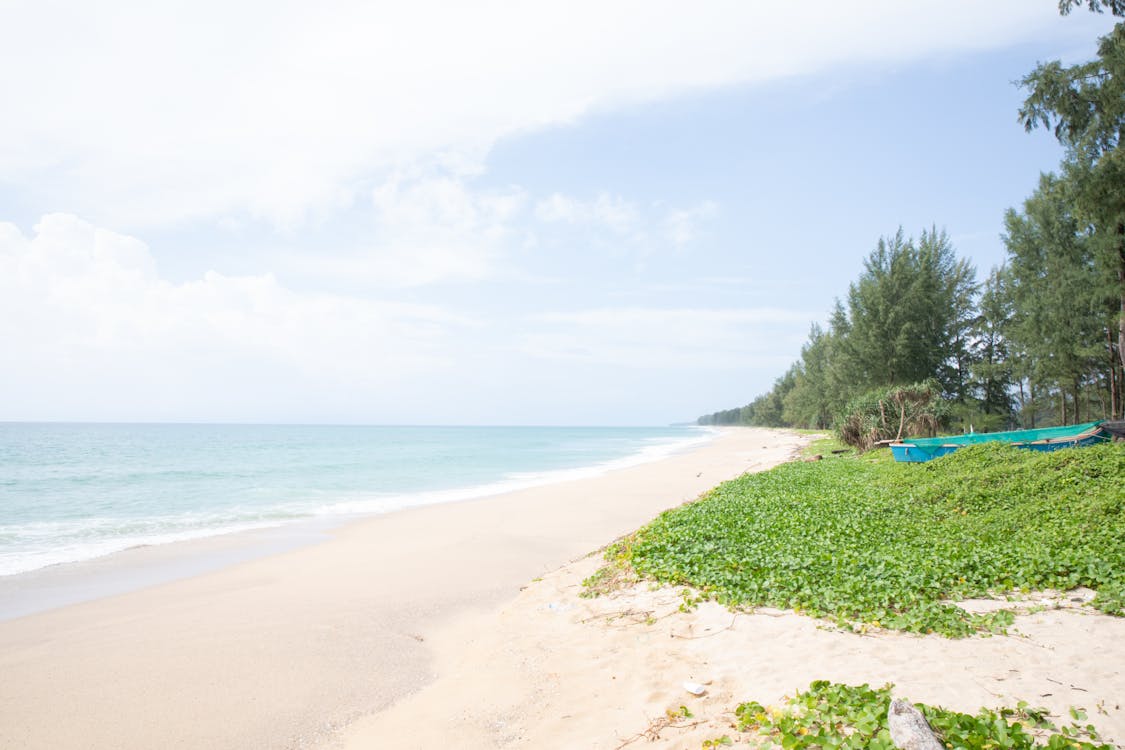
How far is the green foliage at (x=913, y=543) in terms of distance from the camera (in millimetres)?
6449

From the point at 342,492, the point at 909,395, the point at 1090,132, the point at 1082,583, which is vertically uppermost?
the point at 1090,132

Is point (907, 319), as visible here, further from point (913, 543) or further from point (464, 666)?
point (464, 666)

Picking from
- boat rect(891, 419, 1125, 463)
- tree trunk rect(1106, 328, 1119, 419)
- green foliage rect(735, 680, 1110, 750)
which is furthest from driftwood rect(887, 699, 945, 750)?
tree trunk rect(1106, 328, 1119, 419)

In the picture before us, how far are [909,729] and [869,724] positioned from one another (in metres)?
0.30

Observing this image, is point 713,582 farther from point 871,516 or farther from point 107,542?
point 107,542

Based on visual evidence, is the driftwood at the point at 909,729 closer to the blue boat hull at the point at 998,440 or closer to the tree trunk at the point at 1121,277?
the blue boat hull at the point at 998,440

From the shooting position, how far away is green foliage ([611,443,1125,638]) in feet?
21.2

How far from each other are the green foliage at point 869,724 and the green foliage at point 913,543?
1710mm

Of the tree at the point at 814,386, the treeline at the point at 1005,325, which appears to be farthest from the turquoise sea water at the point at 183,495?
the tree at the point at 814,386

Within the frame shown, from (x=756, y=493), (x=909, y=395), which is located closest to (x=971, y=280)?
(x=909, y=395)

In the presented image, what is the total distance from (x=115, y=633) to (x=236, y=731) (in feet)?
13.2

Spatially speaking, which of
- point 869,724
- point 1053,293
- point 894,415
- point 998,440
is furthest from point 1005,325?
point 869,724

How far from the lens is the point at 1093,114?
15070 millimetres

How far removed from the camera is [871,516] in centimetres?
1104
